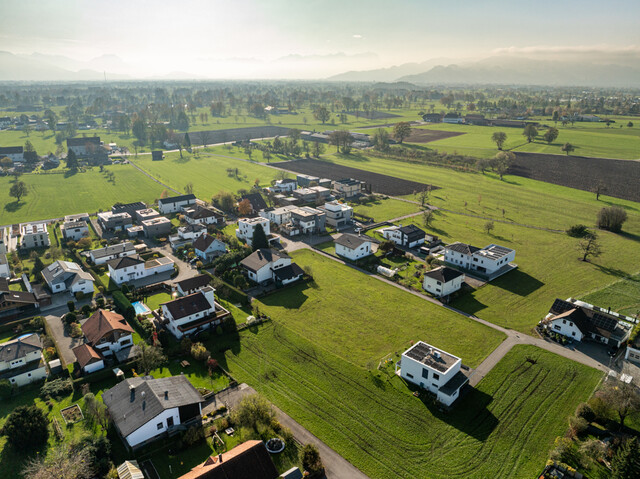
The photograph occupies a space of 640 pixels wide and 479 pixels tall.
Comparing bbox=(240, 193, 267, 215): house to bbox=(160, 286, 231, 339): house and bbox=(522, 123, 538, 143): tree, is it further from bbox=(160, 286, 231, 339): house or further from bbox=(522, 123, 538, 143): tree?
bbox=(522, 123, 538, 143): tree

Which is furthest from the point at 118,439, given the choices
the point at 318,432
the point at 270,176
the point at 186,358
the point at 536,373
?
the point at 270,176

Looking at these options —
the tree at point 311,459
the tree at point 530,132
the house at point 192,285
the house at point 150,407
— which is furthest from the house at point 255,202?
the tree at point 530,132

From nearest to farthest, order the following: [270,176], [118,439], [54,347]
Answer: [118,439] → [54,347] → [270,176]

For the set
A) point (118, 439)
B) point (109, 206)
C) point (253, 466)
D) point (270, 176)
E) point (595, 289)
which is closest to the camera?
point (253, 466)

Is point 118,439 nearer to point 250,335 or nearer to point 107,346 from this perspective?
point 107,346

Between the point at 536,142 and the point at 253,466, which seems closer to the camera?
the point at 253,466

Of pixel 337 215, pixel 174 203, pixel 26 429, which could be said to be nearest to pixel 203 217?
pixel 174 203

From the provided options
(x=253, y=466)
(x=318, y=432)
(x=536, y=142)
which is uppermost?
(x=536, y=142)
